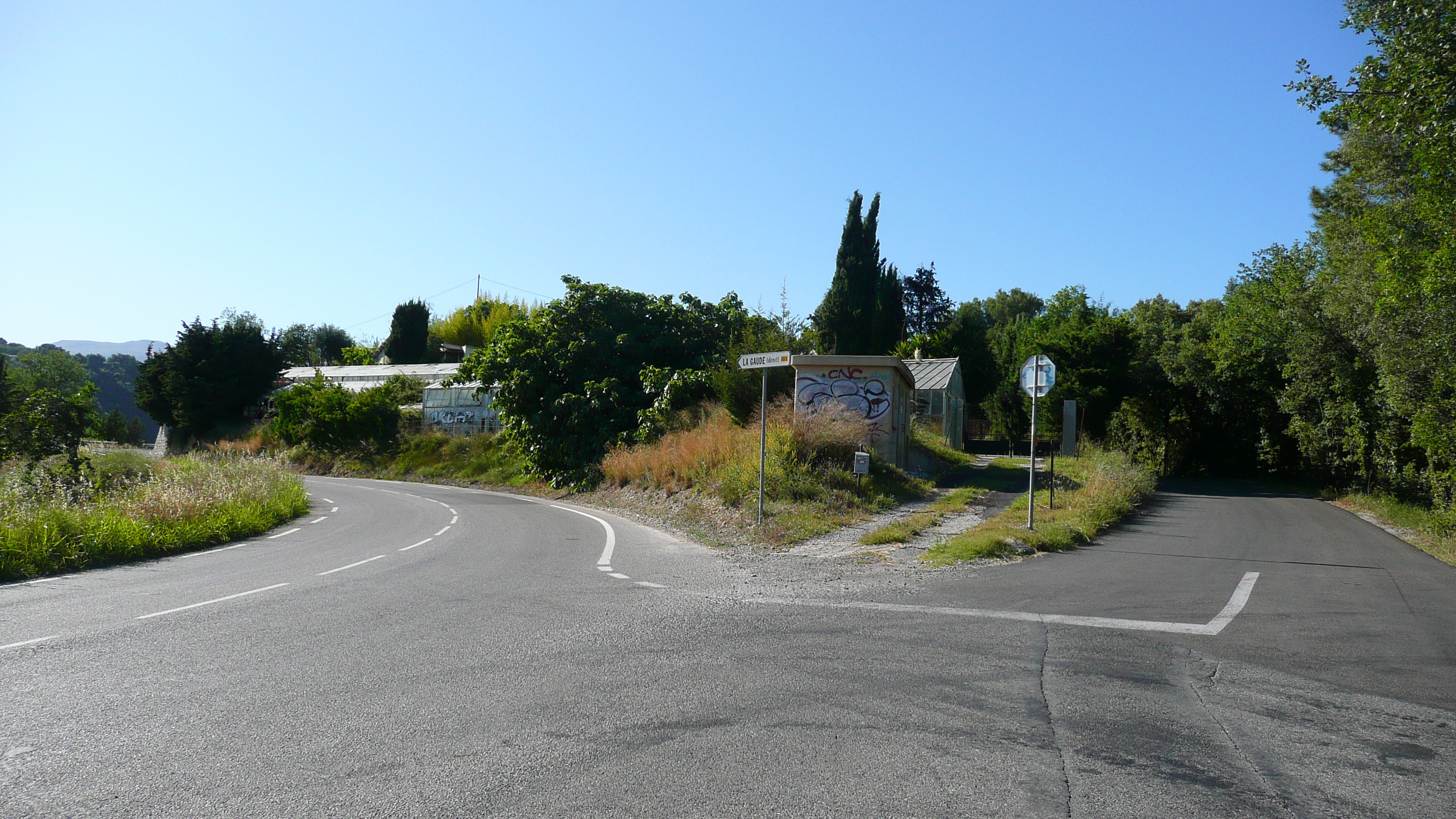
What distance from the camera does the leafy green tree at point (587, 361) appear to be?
28.9 m

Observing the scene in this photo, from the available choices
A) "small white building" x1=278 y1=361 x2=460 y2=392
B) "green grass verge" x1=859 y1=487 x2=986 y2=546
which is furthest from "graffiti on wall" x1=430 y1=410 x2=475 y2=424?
"green grass verge" x1=859 y1=487 x2=986 y2=546

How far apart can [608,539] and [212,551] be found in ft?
20.1

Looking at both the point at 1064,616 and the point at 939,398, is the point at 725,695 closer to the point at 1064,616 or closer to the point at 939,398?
the point at 1064,616

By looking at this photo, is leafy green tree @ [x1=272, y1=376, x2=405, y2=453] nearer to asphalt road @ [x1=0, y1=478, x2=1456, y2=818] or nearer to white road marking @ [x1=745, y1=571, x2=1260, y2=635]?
asphalt road @ [x1=0, y1=478, x2=1456, y2=818]

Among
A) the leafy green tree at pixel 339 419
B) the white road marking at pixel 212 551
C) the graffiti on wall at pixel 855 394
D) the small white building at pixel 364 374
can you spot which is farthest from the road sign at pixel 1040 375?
the small white building at pixel 364 374

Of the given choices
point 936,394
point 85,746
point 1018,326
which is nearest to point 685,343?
point 936,394

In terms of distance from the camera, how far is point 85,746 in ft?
14.3

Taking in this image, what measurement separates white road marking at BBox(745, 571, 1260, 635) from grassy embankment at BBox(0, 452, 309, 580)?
9.09 metres

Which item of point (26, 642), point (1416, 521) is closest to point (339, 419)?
point (26, 642)

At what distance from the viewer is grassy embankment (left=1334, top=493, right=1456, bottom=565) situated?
14.0 metres

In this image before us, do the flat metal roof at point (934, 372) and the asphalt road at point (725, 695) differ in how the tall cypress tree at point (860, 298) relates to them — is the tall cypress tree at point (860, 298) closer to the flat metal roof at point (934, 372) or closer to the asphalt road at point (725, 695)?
the flat metal roof at point (934, 372)

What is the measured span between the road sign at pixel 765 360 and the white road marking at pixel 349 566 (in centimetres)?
668

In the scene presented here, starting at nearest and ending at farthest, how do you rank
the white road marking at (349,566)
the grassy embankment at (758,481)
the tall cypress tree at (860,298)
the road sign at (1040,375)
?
the white road marking at (349,566) < the road sign at (1040,375) < the grassy embankment at (758,481) < the tall cypress tree at (860,298)

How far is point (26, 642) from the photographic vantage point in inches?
259
